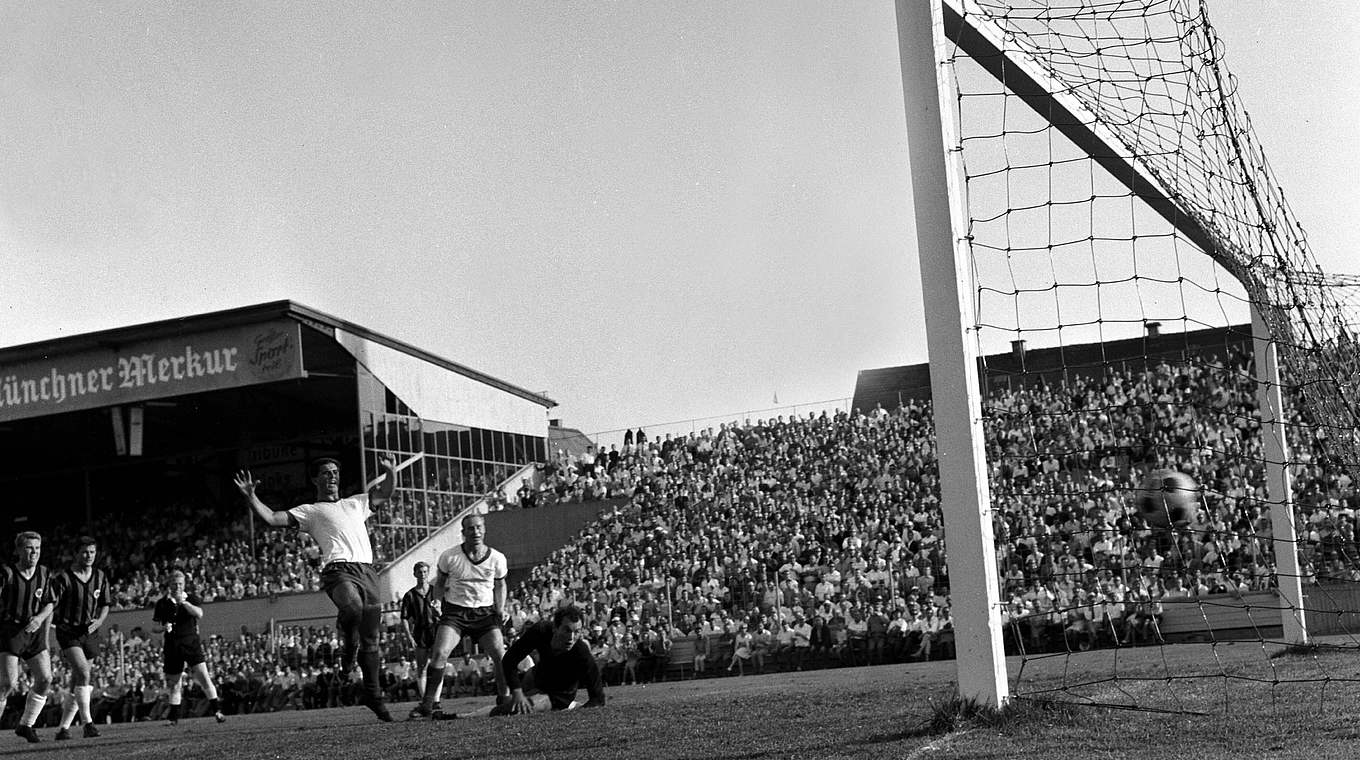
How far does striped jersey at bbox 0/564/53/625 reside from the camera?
1211cm

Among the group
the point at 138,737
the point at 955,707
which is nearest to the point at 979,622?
the point at 955,707

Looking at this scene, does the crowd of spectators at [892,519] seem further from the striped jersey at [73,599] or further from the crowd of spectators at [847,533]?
the striped jersey at [73,599]

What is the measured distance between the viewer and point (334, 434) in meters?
40.5

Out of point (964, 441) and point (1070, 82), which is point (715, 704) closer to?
point (964, 441)

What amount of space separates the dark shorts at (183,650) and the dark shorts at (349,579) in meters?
5.57

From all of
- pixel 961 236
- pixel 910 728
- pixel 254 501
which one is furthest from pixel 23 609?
pixel 961 236

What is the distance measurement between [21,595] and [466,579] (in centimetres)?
415

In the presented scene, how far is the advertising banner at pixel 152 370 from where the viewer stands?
32375mm

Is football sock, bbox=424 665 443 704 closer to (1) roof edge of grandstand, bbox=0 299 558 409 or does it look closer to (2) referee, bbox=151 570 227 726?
(2) referee, bbox=151 570 227 726

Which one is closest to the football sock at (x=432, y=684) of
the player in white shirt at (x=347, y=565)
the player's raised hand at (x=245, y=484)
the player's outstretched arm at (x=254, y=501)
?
the player in white shirt at (x=347, y=565)

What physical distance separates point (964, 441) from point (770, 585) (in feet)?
64.3

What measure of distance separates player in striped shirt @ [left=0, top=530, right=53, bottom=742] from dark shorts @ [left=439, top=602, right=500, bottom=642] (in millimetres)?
3745

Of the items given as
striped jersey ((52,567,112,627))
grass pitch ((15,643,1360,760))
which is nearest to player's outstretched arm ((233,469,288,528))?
grass pitch ((15,643,1360,760))

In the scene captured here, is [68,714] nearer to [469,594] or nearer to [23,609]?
[23,609]
